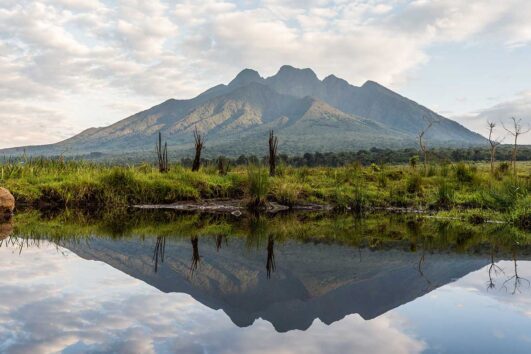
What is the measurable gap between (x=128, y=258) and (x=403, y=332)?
552cm

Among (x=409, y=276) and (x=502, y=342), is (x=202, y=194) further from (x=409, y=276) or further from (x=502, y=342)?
(x=502, y=342)

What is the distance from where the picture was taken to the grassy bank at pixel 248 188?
63.2 ft

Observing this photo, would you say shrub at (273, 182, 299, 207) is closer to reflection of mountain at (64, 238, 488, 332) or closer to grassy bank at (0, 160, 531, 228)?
grassy bank at (0, 160, 531, 228)

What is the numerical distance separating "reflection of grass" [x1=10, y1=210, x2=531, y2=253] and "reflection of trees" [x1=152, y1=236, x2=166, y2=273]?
0.70 metres

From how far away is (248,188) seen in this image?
1961 centimetres

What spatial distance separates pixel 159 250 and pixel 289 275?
3.17 metres

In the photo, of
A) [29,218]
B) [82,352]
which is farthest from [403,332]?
[29,218]

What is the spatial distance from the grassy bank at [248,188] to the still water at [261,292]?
665 cm

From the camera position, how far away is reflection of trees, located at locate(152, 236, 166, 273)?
30.0ft

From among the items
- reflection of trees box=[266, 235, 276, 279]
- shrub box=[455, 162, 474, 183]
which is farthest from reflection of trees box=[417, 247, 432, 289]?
shrub box=[455, 162, 474, 183]

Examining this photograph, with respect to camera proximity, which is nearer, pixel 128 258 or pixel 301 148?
pixel 128 258

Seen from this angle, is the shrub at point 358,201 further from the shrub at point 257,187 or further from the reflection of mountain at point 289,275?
the reflection of mountain at point 289,275

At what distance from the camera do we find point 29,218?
15.3m

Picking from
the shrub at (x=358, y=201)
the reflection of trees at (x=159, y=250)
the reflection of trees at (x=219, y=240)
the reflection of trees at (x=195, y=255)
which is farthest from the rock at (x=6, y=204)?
the shrub at (x=358, y=201)
